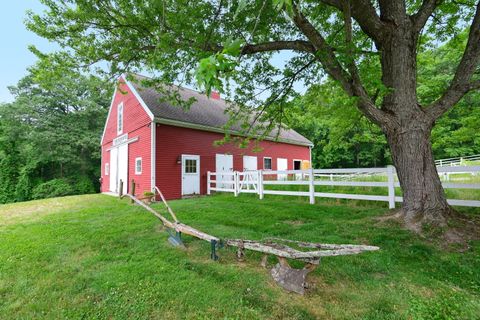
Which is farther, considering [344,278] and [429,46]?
[429,46]

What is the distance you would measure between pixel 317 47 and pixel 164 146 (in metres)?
8.39

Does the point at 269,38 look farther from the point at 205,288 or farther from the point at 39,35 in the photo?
the point at 205,288

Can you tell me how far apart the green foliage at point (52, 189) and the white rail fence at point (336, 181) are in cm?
1603

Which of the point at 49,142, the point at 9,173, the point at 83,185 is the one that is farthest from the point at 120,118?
the point at 9,173

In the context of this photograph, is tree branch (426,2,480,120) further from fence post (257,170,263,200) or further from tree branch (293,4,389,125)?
fence post (257,170,263,200)

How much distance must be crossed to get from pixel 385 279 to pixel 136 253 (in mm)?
3767

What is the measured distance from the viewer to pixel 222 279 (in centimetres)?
315

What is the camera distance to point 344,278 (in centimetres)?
316

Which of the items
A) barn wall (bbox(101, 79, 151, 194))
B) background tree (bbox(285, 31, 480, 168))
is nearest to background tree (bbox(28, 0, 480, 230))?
background tree (bbox(285, 31, 480, 168))

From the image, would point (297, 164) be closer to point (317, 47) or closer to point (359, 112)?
point (359, 112)

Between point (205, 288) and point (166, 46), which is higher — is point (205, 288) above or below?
below

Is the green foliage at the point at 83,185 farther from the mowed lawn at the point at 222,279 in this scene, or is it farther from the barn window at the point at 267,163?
the mowed lawn at the point at 222,279

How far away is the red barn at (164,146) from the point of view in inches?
443

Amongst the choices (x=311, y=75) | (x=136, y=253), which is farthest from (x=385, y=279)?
(x=311, y=75)
